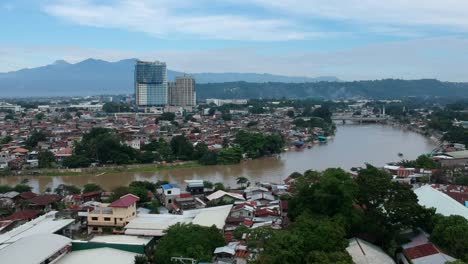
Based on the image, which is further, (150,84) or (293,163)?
(150,84)

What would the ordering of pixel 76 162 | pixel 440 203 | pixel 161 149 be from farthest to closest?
pixel 161 149, pixel 76 162, pixel 440 203

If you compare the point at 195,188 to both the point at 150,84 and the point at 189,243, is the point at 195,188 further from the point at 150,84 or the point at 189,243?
the point at 150,84

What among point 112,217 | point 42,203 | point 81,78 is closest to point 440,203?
point 112,217

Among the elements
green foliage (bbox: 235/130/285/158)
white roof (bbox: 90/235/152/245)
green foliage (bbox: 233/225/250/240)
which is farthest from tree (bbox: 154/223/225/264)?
green foliage (bbox: 235/130/285/158)

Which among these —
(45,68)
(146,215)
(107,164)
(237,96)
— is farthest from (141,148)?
(45,68)

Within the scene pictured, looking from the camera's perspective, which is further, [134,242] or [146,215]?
[146,215]

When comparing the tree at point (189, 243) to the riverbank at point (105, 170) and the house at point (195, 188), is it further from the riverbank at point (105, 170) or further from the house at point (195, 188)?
the riverbank at point (105, 170)

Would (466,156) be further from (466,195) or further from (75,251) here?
(75,251)
